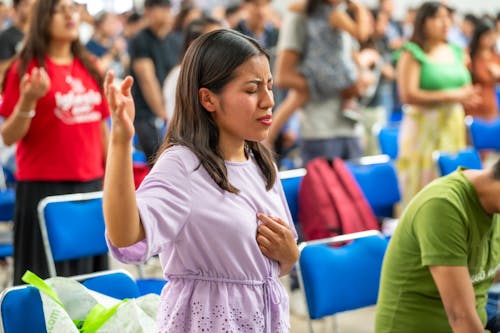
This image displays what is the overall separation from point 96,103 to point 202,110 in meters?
1.68

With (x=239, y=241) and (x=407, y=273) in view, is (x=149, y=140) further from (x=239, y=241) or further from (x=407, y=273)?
(x=239, y=241)

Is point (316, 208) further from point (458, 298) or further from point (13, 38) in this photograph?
point (13, 38)

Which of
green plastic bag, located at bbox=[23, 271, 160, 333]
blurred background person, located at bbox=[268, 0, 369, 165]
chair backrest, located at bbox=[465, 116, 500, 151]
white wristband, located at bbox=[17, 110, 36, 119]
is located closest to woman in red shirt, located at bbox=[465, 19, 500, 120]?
chair backrest, located at bbox=[465, 116, 500, 151]

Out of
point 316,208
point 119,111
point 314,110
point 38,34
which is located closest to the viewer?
point 119,111

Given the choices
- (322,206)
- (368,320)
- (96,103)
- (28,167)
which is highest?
(96,103)

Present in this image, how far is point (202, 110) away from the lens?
1637 mm

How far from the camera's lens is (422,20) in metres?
4.53

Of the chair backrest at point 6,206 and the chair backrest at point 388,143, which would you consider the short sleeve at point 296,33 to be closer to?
the chair backrest at point 388,143

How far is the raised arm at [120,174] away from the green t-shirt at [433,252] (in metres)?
0.99

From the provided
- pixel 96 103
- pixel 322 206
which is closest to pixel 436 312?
pixel 322 206

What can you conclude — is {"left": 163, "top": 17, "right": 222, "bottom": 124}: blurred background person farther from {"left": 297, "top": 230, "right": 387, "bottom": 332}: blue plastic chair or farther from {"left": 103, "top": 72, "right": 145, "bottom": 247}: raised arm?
{"left": 103, "top": 72, "right": 145, "bottom": 247}: raised arm

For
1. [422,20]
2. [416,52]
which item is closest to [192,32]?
[416,52]

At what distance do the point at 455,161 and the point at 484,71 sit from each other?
2647 mm

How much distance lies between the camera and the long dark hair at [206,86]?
1612 mm
